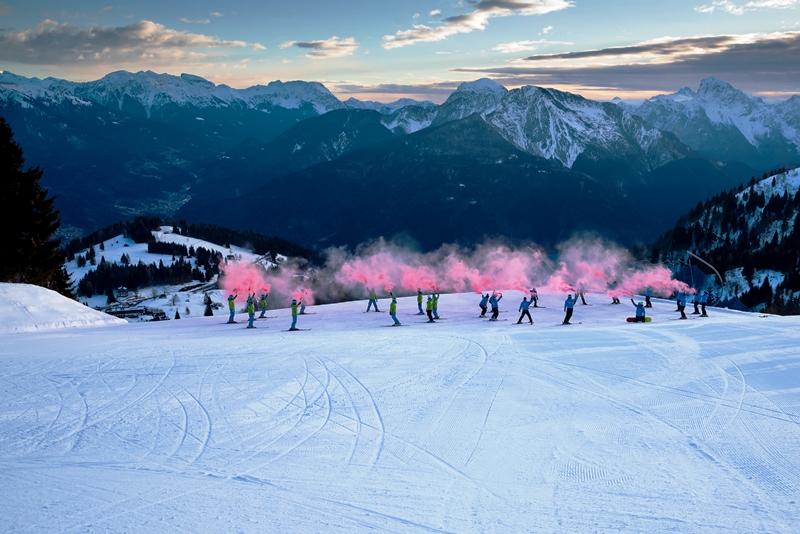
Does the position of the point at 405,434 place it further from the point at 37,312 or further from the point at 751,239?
the point at 751,239

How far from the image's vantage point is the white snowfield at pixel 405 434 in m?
13.2

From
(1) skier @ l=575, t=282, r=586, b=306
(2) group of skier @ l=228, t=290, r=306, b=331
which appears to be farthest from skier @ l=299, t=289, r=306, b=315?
(1) skier @ l=575, t=282, r=586, b=306

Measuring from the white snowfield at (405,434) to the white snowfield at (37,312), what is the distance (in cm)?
494

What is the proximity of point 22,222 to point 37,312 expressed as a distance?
12.7 meters

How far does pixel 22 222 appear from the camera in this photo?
47.2m

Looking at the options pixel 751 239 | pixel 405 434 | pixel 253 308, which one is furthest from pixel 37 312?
pixel 751 239

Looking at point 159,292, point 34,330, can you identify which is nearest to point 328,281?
point 159,292

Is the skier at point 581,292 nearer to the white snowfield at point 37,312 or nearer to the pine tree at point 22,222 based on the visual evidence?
the white snowfield at point 37,312

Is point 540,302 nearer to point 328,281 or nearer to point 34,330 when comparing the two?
point 34,330

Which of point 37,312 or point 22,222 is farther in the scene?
point 22,222

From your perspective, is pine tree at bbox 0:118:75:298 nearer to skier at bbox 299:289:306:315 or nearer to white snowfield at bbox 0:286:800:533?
white snowfield at bbox 0:286:800:533

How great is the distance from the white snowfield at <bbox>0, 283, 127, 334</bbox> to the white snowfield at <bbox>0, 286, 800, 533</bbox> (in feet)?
16.2

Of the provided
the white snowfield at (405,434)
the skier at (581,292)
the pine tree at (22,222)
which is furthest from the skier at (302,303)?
the pine tree at (22,222)

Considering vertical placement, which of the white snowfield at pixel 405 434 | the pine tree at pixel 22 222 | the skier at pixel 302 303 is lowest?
the white snowfield at pixel 405 434
